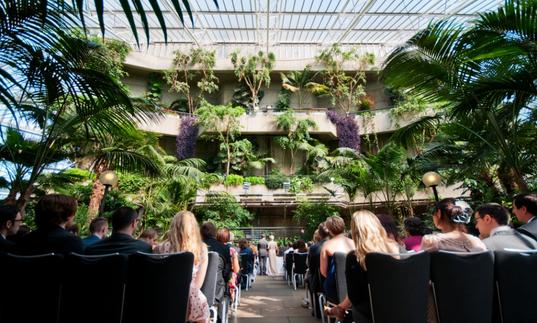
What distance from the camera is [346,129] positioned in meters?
20.4

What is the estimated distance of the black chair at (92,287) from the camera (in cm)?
213

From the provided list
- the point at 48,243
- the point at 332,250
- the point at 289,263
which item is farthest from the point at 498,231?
the point at 289,263

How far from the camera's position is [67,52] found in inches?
103

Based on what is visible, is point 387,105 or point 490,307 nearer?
point 490,307

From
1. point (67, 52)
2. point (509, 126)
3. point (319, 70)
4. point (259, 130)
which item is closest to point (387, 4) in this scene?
point (319, 70)

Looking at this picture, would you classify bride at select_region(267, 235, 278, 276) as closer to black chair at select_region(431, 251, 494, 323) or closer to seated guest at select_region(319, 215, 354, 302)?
seated guest at select_region(319, 215, 354, 302)

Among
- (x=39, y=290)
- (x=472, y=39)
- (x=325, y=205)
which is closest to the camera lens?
(x=39, y=290)

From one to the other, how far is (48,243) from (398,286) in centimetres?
223

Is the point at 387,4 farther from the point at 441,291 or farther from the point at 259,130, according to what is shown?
the point at 441,291

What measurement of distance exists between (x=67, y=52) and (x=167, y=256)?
1.67 metres

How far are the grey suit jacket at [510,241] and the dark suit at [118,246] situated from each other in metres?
2.48

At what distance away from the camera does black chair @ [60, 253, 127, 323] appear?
2.13 metres

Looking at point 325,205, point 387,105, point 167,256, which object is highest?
point 387,105

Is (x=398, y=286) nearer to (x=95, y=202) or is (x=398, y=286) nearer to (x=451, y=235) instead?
(x=451, y=235)
